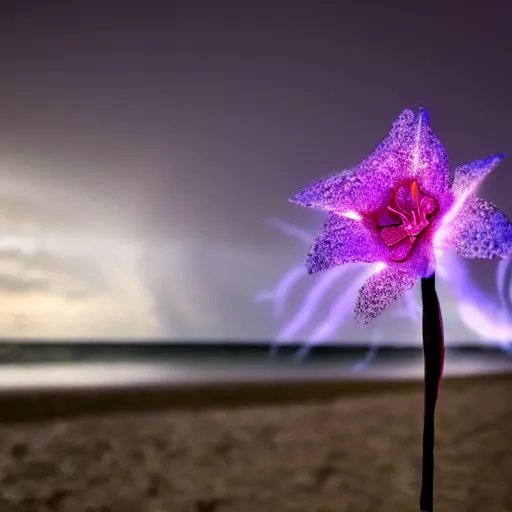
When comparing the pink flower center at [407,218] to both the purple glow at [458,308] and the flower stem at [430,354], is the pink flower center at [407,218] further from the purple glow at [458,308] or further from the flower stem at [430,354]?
the purple glow at [458,308]

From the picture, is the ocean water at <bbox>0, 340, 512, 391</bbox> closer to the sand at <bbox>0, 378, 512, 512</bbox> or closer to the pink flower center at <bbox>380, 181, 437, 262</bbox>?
the sand at <bbox>0, 378, 512, 512</bbox>

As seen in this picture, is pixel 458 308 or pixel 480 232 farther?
pixel 458 308

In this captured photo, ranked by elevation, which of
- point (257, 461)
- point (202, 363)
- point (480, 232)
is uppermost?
point (202, 363)

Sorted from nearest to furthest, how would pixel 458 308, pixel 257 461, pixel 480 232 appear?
pixel 480 232, pixel 257 461, pixel 458 308

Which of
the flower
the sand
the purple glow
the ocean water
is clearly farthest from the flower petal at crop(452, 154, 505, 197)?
the purple glow

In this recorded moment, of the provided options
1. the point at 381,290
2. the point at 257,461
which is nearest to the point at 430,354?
the point at 381,290

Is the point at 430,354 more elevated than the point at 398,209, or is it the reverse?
the point at 398,209

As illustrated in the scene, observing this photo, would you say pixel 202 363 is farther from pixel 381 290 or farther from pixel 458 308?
pixel 381 290

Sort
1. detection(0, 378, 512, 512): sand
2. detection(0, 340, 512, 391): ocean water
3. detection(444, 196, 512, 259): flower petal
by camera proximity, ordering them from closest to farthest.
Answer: detection(444, 196, 512, 259): flower petal
detection(0, 378, 512, 512): sand
detection(0, 340, 512, 391): ocean water
